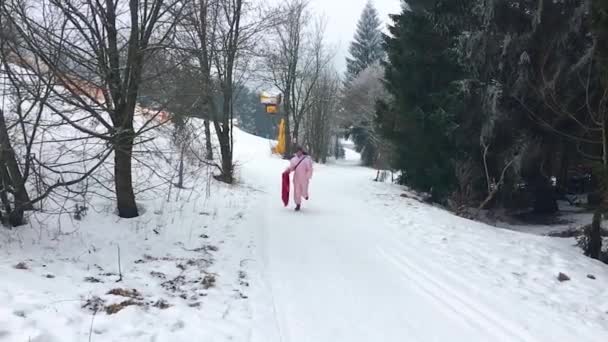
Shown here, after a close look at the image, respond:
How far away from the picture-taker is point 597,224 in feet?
25.3

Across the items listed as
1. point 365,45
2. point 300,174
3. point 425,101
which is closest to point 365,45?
point 365,45

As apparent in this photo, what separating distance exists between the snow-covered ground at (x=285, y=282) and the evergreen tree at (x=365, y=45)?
138 feet

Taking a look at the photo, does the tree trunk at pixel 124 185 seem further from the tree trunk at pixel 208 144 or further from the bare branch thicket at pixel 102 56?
the tree trunk at pixel 208 144

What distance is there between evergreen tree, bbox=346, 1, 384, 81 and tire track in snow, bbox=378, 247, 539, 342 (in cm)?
4389

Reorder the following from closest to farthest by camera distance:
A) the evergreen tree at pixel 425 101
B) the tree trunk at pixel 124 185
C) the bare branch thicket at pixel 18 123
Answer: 1. the bare branch thicket at pixel 18 123
2. the tree trunk at pixel 124 185
3. the evergreen tree at pixel 425 101

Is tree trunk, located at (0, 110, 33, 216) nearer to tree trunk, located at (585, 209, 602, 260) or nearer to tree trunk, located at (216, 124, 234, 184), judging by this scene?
tree trunk, located at (216, 124, 234, 184)

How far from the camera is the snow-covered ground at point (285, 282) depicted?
3.81 metres

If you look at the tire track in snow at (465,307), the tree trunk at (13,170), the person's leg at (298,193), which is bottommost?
the tire track in snow at (465,307)

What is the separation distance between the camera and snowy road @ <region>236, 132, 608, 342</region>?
4.06 meters

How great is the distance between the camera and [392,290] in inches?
203

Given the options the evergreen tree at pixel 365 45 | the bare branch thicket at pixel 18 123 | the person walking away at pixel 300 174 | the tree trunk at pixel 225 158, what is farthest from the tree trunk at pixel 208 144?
the evergreen tree at pixel 365 45

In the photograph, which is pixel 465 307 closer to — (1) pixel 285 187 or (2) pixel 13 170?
(2) pixel 13 170

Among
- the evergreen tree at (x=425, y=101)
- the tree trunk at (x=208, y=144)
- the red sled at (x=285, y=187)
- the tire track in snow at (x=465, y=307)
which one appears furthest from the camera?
the tree trunk at (x=208, y=144)

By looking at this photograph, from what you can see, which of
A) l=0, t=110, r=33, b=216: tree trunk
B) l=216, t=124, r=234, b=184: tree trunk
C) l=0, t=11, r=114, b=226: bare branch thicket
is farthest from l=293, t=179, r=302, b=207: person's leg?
l=0, t=110, r=33, b=216: tree trunk
